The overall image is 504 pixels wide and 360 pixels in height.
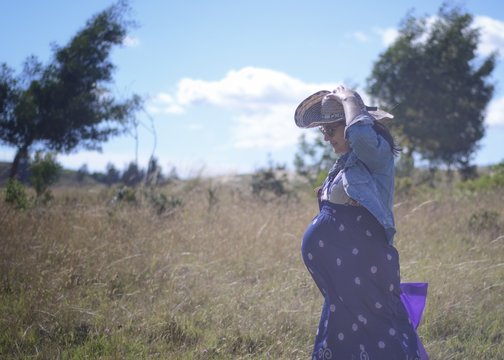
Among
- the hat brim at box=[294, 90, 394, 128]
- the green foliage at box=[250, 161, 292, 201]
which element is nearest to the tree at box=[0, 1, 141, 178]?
the green foliage at box=[250, 161, 292, 201]

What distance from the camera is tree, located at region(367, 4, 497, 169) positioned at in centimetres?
2234

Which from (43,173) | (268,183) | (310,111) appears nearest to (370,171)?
(310,111)

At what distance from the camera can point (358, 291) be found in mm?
2924

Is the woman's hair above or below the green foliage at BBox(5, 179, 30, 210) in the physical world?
above

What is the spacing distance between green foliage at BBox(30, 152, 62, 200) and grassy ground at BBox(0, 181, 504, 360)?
1.68m

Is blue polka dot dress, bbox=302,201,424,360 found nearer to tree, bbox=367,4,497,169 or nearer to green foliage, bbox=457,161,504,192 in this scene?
green foliage, bbox=457,161,504,192

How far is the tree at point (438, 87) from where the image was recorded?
22344 mm

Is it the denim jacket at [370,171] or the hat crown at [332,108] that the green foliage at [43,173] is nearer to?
the hat crown at [332,108]

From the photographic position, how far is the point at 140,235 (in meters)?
6.44

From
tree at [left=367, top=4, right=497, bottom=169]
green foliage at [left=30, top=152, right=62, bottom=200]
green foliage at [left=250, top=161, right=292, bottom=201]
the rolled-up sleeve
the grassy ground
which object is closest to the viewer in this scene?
the rolled-up sleeve

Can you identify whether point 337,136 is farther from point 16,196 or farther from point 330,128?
point 16,196

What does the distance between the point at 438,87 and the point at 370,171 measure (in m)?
20.9

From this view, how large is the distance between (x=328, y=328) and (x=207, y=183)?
924cm

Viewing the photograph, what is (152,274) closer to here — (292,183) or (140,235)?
(140,235)
